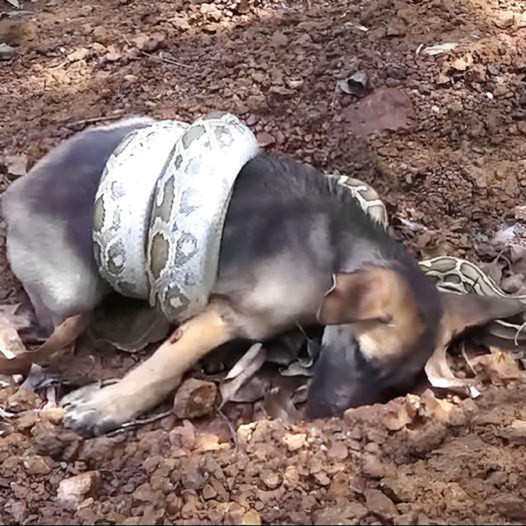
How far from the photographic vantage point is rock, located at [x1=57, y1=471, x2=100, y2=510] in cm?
343

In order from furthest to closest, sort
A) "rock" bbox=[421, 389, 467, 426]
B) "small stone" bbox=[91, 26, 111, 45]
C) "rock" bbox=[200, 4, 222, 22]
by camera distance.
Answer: "rock" bbox=[200, 4, 222, 22]
"small stone" bbox=[91, 26, 111, 45]
"rock" bbox=[421, 389, 467, 426]

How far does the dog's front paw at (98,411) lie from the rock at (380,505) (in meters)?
1.23

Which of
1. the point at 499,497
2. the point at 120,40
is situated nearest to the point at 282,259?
the point at 499,497

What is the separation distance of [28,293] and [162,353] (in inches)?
32.2

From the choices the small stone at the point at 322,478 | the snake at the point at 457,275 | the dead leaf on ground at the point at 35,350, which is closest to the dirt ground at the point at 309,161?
the small stone at the point at 322,478

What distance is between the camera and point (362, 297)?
12.5ft

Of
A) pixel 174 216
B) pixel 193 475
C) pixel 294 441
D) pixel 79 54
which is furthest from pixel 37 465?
pixel 79 54

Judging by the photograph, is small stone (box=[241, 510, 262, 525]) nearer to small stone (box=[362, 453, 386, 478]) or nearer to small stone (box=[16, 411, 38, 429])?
small stone (box=[362, 453, 386, 478])

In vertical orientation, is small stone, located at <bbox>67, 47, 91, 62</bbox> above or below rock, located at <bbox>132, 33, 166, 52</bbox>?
below

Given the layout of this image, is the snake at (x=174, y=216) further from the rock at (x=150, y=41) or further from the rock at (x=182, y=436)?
the rock at (x=150, y=41)

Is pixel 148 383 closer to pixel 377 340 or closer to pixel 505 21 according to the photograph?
pixel 377 340

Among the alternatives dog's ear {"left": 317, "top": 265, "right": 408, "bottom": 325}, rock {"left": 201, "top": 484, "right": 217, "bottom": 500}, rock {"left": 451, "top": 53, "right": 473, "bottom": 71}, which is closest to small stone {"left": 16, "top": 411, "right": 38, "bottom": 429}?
rock {"left": 201, "top": 484, "right": 217, "bottom": 500}

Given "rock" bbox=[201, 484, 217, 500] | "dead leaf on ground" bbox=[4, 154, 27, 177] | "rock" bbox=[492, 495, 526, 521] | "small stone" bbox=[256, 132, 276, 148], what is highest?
"rock" bbox=[492, 495, 526, 521]

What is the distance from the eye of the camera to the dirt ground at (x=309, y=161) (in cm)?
329
